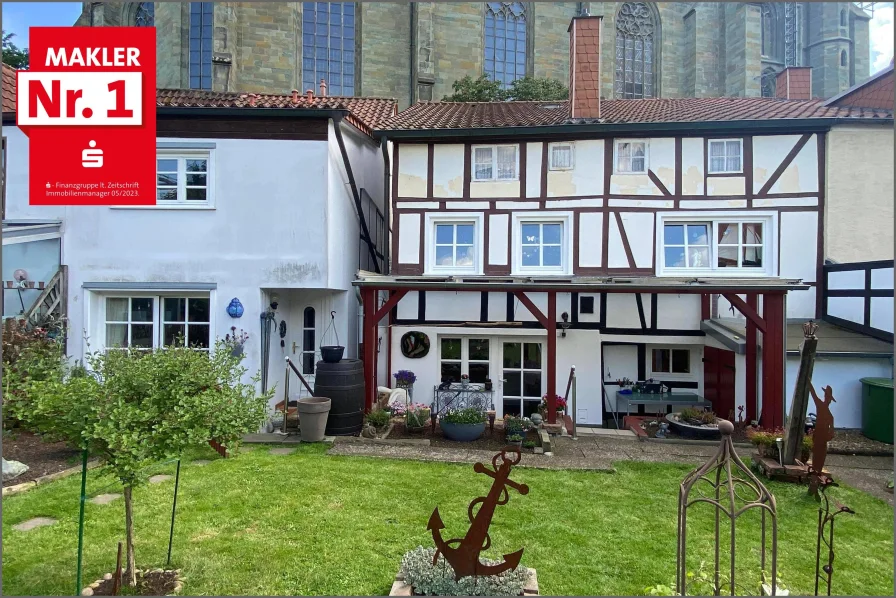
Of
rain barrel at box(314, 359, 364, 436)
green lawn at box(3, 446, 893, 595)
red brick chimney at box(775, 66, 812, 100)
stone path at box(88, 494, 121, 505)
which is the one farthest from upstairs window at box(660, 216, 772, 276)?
stone path at box(88, 494, 121, 505)

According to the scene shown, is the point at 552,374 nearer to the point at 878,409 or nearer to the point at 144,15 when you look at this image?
the point at 878,409

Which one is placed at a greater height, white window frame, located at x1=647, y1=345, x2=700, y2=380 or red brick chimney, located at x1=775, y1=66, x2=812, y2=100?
red brick chimney, located at x1=775, y1=66, x2=812, y2=100

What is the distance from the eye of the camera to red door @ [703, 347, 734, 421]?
468 inches

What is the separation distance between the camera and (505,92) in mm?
22734

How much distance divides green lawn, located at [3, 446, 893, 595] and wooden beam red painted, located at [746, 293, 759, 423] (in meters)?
3.99

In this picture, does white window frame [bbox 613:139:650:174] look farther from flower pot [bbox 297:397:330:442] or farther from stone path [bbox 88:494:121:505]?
stone path [bbox 88:494:121:505]

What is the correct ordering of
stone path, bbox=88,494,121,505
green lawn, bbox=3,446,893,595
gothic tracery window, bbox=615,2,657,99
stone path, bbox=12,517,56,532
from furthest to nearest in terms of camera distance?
gothic tracery window, bbox=615,2,657,99
stone path, bbox=88,494,121,505
stone path, bbox=12,517,56,532
green lawn, bbox=3,446,893,595

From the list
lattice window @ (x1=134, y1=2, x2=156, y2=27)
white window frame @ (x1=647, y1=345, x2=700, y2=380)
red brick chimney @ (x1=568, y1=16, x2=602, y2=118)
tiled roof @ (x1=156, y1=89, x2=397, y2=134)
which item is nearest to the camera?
tiled roof @ (x1=156, y1=89, x2=397, y2=134)

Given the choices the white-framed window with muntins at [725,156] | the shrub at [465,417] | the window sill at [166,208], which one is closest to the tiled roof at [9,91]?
the window sill at [166,208]

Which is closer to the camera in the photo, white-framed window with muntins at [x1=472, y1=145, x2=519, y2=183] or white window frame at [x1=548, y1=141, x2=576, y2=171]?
white window frame at [x1=548, y1=141, x2=576, y2=171]

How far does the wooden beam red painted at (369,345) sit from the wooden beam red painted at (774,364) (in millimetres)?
7272

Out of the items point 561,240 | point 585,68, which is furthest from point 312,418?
point 585,68

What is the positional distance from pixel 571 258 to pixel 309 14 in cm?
1836

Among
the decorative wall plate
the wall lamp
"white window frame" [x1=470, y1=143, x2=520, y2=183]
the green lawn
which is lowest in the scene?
the green lawn
